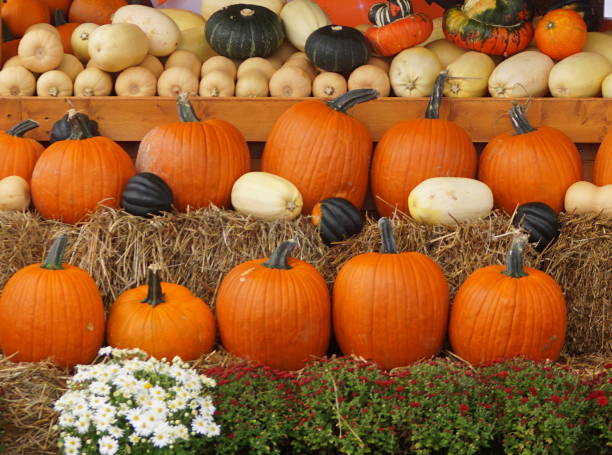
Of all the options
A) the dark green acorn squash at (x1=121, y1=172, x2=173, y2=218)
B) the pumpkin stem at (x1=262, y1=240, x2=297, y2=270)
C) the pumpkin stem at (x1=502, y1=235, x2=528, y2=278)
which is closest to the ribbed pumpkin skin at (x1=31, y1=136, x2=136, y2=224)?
the dark green acorn squash at (x1=121, y1=172, x2=173, y2=218)

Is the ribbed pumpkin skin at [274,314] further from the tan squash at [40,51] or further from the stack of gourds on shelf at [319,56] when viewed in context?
the tan squash at [40,51]

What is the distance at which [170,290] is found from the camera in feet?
12.5

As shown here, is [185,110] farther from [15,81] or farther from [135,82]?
[15,81]

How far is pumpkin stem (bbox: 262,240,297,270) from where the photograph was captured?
372cm

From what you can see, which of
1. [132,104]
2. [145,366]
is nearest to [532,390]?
[145,366]

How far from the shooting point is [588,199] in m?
4.25

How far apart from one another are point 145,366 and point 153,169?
1.63 meters

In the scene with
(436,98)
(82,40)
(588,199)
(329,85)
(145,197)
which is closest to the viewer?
(145,197)

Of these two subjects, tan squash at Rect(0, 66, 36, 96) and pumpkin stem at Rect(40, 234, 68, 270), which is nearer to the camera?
pumpkin stem at Rect(40, 234, 68, 270)

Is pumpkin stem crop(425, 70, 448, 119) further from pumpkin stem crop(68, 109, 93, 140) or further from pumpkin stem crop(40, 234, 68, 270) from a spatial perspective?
pumpkin stem crop(40, 234, 68, 270)

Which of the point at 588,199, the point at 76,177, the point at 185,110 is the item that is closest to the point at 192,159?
the point at 185,110

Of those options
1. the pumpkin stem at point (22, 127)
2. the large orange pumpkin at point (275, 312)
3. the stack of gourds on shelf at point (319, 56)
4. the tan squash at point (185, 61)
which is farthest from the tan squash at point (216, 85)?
the large orange pumpkin at point (275, 312)

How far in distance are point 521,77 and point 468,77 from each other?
286 mm

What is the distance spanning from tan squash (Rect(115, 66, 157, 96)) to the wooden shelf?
12 cm
